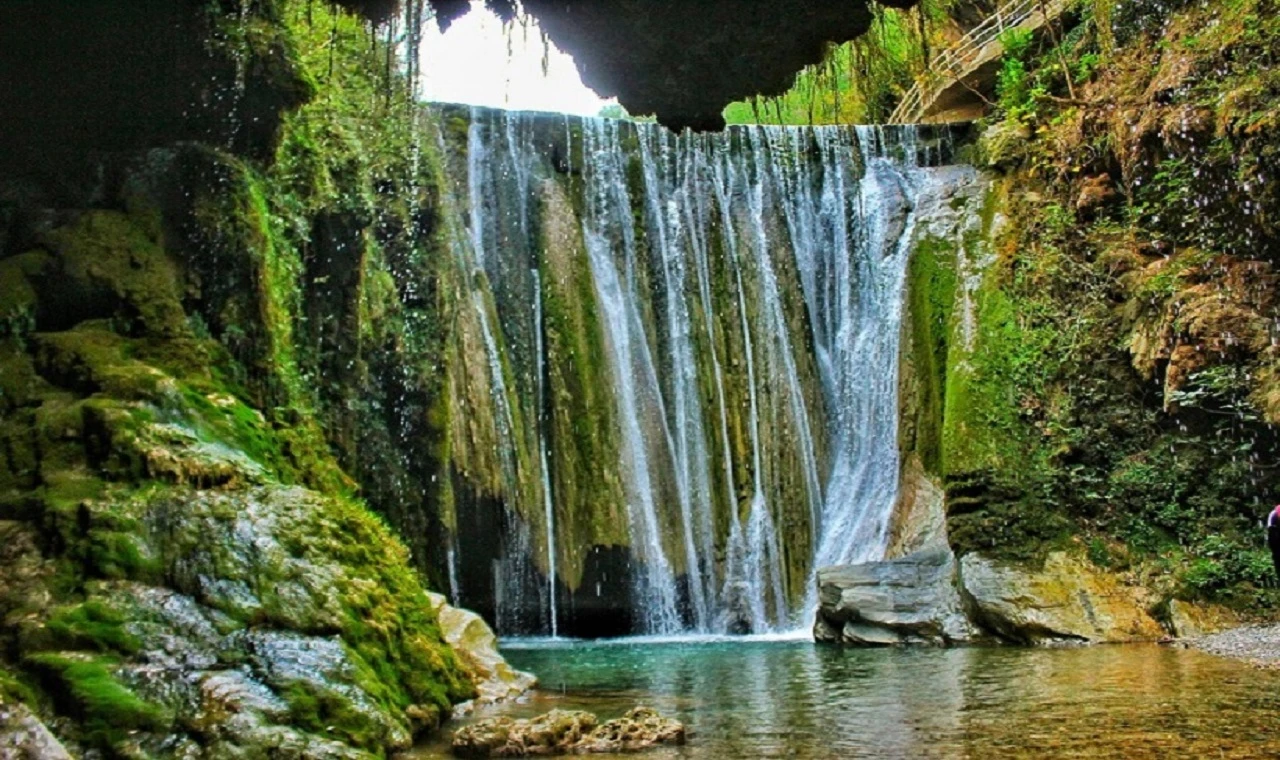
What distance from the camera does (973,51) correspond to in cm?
2003

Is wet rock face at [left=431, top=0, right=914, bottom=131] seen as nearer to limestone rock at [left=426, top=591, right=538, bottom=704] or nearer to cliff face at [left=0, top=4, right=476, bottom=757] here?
cliff face at [left=0, top=4, right=476, bottom=757]

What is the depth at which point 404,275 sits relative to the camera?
13.7 m

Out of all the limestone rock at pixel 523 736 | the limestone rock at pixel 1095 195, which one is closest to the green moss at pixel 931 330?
the limestone rock at pixel 1095 195

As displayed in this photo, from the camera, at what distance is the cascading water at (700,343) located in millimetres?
14695

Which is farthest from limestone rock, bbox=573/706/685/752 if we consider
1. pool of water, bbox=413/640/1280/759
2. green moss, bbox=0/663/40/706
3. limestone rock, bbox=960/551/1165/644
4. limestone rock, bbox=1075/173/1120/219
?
limestone rock, bbox=1075/173/1120/219

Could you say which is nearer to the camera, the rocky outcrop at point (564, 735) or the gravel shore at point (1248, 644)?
the rocky outcrop at point (564, 735)

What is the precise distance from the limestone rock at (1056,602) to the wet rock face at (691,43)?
6799mm

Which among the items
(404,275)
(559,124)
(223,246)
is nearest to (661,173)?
(559,124)

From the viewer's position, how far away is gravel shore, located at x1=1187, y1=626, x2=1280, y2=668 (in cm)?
839

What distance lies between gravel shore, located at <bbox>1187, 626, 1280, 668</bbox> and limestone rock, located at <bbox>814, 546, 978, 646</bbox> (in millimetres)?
2226

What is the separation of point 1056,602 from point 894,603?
1579mm

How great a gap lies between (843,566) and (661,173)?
7.24 metres

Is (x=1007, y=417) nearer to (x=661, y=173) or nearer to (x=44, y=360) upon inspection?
(x=661, y=173)

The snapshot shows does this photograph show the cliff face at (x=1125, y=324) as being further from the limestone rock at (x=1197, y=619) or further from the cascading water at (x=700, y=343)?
the cascading water at (x=700, y=343)
